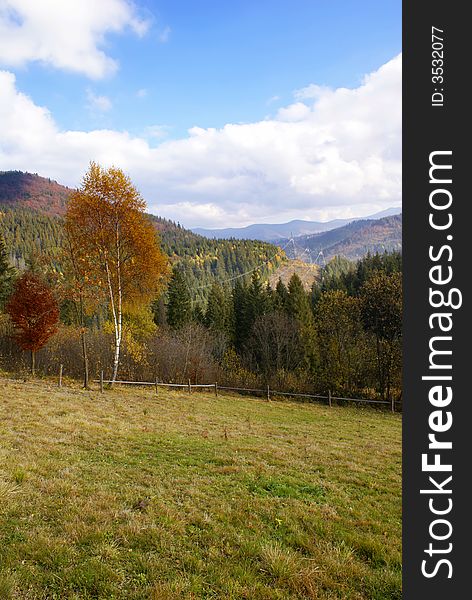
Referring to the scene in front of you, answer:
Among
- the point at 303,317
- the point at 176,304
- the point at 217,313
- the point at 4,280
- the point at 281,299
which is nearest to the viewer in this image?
the point at 4,280

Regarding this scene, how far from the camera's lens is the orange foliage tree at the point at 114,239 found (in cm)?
1791

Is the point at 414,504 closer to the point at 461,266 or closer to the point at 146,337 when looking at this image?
the point at 461,266

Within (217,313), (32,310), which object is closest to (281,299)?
(217,313)

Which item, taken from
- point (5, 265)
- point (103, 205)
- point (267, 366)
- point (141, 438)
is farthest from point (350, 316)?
point (5, 265)

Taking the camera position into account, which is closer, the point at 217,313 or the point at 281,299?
the point at 217,313

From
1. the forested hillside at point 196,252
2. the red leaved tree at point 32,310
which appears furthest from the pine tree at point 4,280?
the forested hillside at point 196,252

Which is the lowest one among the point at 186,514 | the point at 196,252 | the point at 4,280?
the point at 186,514

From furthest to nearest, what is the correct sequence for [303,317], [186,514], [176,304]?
1. [176,304]
2. [303,317]
3. [186,514]

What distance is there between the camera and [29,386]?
1786 centimetres

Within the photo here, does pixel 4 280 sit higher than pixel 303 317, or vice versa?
pixel 4 280

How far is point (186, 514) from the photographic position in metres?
5.34

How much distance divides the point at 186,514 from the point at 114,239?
16007 mm

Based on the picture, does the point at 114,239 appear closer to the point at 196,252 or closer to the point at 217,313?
the point at 217,313

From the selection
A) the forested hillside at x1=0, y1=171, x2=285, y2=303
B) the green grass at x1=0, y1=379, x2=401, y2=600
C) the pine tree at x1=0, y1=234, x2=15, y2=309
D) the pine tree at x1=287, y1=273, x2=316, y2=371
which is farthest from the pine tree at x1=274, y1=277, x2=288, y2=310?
the forested hillside at x1=0, y1=171, x2=285, y2=303
